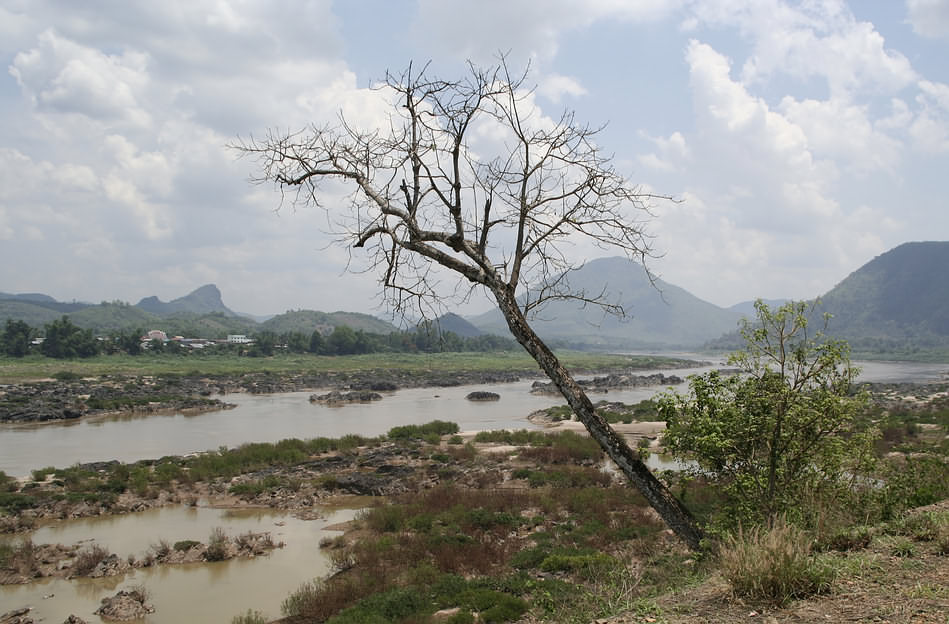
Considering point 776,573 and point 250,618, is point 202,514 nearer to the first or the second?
point 250,618

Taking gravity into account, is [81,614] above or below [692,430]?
below

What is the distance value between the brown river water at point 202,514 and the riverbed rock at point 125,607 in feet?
0.61

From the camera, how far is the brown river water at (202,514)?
11711 millimetres

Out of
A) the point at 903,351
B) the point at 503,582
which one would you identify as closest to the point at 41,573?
the point at 503,582

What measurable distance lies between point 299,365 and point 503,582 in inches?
3346

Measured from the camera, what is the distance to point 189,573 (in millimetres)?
13086

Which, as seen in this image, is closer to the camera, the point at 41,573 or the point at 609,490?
the point at 41,573

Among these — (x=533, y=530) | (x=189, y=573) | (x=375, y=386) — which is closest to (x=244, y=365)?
(x=375, y=386)

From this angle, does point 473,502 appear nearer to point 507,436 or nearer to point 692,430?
point 692,430

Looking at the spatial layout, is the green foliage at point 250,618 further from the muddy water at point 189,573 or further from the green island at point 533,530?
the muddy water at point 189,573

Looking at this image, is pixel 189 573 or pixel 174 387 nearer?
pixel 189 573

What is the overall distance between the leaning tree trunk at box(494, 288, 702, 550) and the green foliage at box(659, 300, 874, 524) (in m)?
0.60

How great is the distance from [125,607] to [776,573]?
11020 millimetres

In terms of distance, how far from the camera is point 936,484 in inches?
374
